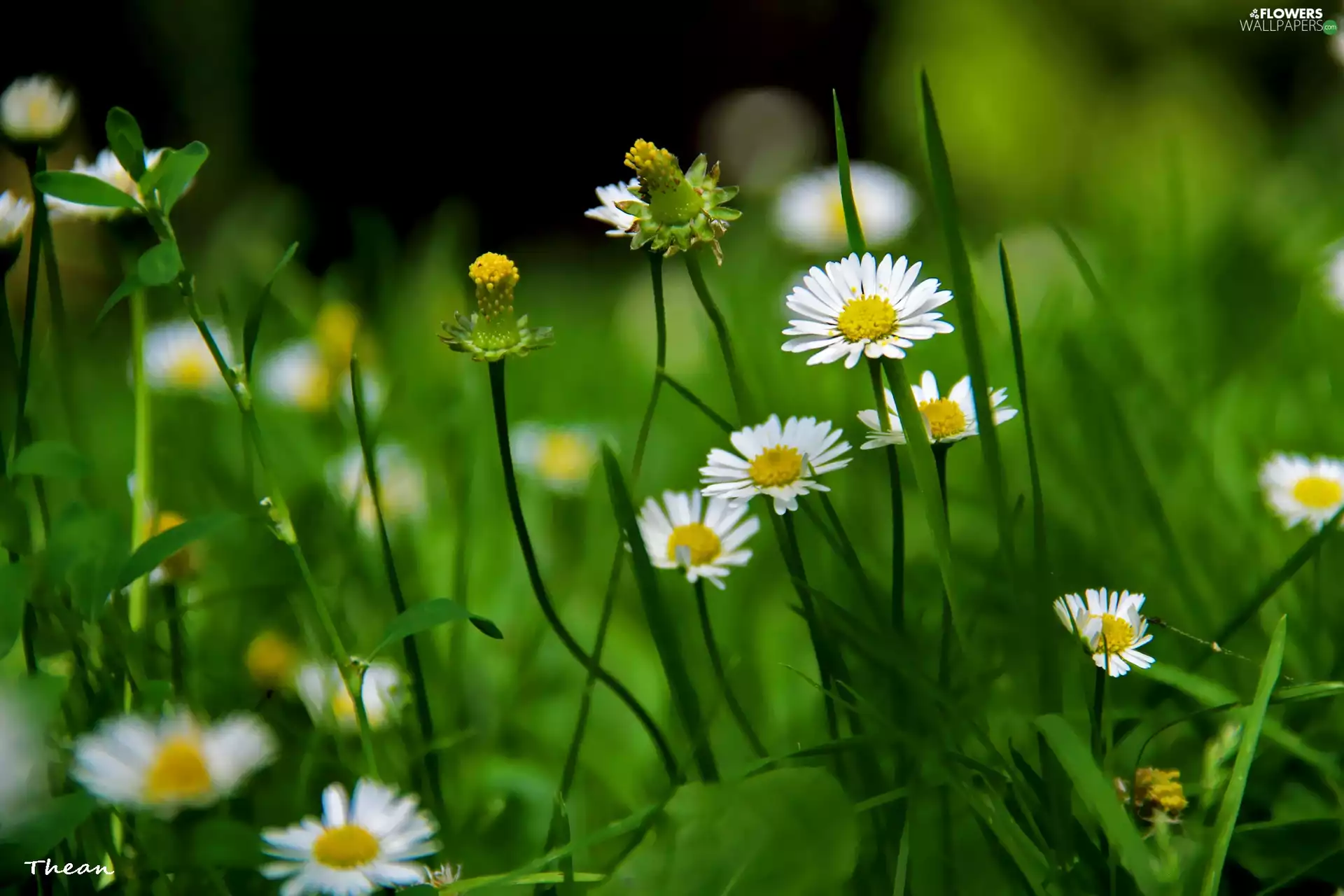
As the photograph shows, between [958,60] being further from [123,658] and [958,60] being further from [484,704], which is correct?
[123,658]

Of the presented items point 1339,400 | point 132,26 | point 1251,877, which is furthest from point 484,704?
point 132,26

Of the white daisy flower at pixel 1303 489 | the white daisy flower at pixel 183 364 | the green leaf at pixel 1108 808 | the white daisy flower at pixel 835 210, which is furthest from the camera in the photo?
the white daisy flower at pixel 835 210

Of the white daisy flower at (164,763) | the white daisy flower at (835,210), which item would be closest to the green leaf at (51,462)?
the white daisy flower at (164,763)

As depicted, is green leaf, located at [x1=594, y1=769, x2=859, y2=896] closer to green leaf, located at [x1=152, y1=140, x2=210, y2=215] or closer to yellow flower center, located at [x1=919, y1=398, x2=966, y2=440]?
yellow flower center, located at [x1=919, y1=398, x2=966, y2=440]

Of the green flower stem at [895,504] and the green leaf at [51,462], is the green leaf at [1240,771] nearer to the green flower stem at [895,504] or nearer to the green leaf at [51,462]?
the green flower stem at [895,504]

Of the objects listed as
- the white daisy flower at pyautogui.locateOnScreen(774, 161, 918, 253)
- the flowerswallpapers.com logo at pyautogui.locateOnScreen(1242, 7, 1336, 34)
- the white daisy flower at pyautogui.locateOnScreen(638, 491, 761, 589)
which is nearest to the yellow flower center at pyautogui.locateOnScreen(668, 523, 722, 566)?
the white daisy flower at pyautogui.locateOnScreen(638, 491, 761, 589)
